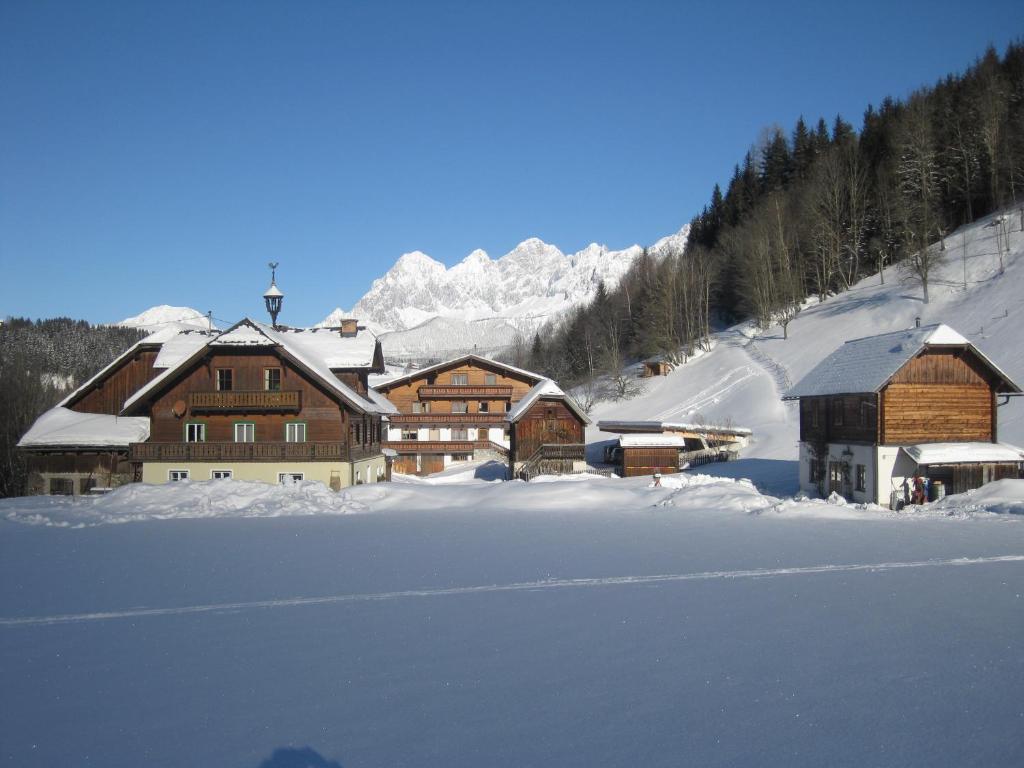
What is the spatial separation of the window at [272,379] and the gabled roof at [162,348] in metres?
5.97

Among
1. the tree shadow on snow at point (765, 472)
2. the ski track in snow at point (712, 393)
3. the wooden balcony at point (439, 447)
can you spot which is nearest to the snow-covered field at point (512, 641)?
the tree shadow on snow at point (765, 472)

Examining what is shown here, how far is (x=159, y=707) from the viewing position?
889 centimetres

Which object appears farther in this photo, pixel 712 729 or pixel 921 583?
pixel 921 583

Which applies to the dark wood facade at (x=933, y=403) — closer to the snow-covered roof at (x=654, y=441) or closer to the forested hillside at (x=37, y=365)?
the snow-covered roof at (x=654, y=441)

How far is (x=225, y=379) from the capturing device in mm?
37281

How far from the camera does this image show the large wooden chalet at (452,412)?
192 ft

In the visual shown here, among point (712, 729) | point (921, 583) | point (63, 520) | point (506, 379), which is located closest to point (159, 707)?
point (712, 729)

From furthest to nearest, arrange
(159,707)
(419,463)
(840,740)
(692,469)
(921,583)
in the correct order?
(419,463) → (692,469) → (921,583) → (159,707) → (840,740)

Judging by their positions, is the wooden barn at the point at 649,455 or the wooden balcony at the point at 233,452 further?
the wooden barn at the point at 649,455

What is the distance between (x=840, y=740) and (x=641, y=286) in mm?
96327

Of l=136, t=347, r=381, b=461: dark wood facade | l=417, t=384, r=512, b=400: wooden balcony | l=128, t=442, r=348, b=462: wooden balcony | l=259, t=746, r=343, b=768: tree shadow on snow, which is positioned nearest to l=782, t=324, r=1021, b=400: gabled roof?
l=136, t=347, r=381, b=461: dark wood facade

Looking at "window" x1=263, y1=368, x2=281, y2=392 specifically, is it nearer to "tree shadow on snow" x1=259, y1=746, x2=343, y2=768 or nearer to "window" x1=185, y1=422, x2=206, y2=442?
"window" x1=185, y1=422, x2=206, y2=442

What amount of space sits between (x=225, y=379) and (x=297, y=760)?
3220 cm

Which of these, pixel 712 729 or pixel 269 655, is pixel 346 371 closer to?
pixel 269 655
